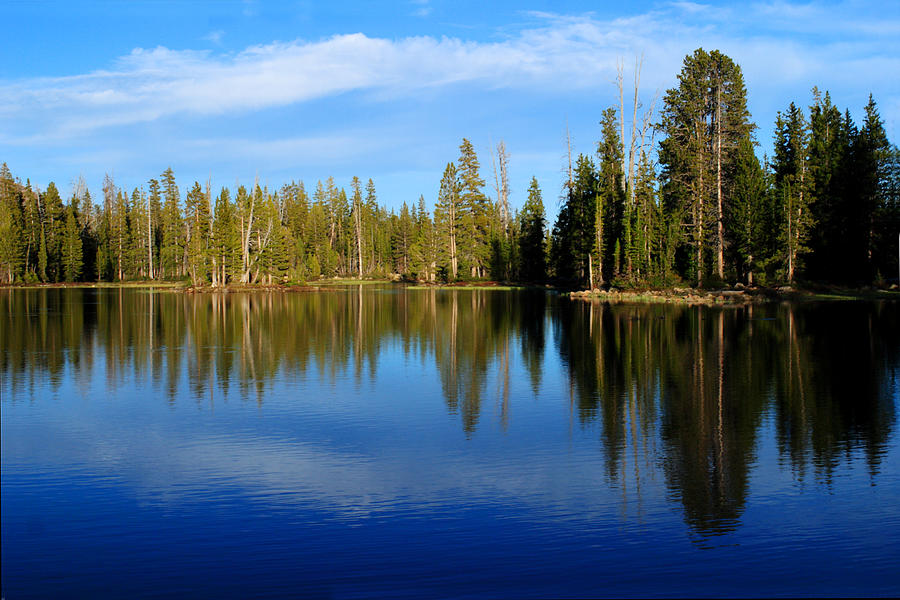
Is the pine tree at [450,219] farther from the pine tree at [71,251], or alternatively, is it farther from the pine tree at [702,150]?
the pine tree at [71,251]

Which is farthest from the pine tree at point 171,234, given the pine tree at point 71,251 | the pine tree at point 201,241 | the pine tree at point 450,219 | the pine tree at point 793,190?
the pine tree at point 793,190

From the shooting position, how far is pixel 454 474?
30.4ft

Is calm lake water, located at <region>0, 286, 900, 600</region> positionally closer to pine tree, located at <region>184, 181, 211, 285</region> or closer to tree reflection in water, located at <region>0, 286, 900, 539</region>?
tree reflection in water, located at <region>0, 286, 900, 539</region>

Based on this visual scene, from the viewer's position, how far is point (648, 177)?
52.2 meters

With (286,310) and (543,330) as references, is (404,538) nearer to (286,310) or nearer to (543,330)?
(543,330)

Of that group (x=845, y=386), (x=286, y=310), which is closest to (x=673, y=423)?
(x=845, y=386)

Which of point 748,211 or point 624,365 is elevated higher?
point 748,211

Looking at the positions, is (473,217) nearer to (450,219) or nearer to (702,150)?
(450,219)

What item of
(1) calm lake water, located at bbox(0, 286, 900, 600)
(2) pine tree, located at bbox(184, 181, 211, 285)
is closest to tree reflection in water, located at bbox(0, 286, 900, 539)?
(1) calm lake water, located at bbox(0, 286, 900, 600)

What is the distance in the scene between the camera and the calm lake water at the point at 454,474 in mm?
6453

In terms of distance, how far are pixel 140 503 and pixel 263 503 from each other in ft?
4.63

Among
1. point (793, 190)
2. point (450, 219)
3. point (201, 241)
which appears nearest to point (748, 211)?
point (793, 190)

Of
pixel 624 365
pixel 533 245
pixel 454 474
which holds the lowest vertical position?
pixel 454 474

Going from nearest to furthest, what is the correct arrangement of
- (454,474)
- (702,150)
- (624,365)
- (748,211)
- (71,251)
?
(454,474) < (624,365) < (748,211) < (702,150) < (71,251)
